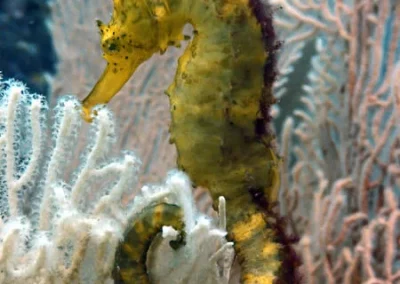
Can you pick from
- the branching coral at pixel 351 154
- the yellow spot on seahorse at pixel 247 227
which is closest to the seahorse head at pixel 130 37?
the yellow spot on seahorse at pixel 247 227

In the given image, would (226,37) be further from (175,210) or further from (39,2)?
(39,2)

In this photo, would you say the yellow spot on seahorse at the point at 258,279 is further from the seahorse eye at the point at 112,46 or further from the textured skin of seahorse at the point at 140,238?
the seahorse eye at the point at 112,46

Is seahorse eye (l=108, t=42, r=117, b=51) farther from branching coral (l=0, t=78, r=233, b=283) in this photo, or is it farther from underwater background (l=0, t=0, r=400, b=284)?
underwater background (l=0, t=0, r=400, b=284)

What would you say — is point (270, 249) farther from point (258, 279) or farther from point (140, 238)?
point (140, 238)

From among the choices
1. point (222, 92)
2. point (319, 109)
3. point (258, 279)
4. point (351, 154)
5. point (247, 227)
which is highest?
point (319, 109)

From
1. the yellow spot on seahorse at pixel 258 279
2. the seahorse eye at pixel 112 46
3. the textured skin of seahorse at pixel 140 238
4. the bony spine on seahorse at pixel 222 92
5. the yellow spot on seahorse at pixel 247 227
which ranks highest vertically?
the seahorse eye at pixel 112 46

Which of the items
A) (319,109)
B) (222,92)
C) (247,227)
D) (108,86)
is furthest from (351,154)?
(108,86)
